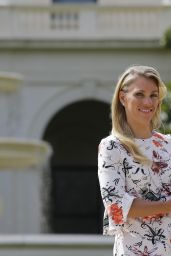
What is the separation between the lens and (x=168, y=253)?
3.67m

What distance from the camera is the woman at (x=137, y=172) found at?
3688 mm

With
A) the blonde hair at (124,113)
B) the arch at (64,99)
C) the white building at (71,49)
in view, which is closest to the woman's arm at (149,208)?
the blonde hair at (124,113)

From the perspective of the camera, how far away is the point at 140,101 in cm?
378

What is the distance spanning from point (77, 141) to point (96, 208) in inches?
62.9

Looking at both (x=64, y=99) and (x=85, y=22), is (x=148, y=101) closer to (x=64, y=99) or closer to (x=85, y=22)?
(x=85, y=22)

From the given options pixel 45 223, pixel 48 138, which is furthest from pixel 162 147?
pixel 48 138

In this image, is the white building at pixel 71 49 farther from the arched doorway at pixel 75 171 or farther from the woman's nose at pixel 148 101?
the woman's nose at pixel 148 101

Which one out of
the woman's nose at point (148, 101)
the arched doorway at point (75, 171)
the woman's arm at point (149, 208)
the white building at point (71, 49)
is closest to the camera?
the woman's arm at point (149, 208)

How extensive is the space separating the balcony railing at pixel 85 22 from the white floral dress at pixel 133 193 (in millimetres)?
16873

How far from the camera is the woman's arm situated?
366 centimetres

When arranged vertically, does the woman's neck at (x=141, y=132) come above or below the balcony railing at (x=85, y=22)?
below

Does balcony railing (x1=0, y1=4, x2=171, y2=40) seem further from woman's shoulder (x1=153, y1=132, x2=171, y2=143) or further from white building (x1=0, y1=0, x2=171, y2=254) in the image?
woman's shoulder (x1=153, y1=132, x2=171, y2=143)

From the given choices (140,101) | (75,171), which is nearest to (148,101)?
(140,101)

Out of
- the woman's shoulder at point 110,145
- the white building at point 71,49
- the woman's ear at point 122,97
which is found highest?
the white building at point 71,49
